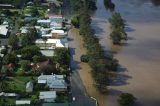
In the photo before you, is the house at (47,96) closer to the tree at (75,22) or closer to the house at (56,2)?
the tree at (75,22)

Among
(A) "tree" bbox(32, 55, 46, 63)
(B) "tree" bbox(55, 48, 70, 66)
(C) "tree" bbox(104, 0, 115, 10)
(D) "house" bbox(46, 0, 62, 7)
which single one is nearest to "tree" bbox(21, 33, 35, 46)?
(A) "tree" bbox(32, 55, 46, 63)

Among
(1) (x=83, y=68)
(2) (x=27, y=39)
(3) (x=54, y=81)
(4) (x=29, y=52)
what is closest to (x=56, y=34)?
(2) (x=27, y=39)

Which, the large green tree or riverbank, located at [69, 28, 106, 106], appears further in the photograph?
the large green tree

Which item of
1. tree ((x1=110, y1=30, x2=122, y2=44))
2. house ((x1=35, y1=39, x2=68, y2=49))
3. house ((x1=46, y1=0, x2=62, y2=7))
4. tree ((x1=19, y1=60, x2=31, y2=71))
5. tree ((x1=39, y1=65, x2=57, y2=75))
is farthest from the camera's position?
house ((x1=46, y1=0, x2=62, y2=7))

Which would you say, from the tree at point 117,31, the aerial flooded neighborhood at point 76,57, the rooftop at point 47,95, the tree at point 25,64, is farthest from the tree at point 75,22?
the rooftop at point 47,95

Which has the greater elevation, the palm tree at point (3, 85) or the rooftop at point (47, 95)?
the palm tree at point (3, 85)

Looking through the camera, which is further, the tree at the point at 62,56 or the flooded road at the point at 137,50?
the tree at the point at 62,56

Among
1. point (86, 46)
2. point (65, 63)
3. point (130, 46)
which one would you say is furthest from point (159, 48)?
point (65, 63)

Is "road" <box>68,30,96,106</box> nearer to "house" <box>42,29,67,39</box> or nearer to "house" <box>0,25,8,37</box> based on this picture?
"house" <box>42,29,67,39</box>
